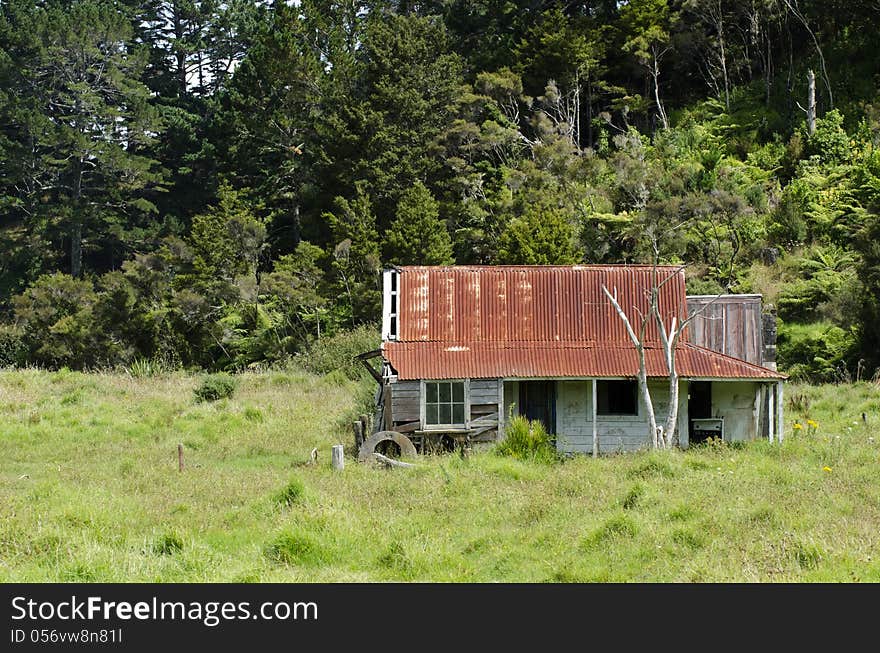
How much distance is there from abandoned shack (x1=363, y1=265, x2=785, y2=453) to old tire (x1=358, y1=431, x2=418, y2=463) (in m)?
0.15

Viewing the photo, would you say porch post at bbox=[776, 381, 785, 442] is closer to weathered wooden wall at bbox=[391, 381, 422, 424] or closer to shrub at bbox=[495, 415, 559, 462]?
shrub at bbox=[495, 415, 559, 462]

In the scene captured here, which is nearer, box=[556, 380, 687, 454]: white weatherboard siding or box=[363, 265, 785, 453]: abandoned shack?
box=[363, 265, 785, 453]: abandoned shack

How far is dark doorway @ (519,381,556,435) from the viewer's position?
22.8 m

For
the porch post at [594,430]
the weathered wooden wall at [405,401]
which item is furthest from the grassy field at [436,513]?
the weathered wooden wall at [405,401]

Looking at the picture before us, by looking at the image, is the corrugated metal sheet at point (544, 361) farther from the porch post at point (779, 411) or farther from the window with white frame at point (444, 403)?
the porch post at point (779, 411)

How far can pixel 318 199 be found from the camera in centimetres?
4856

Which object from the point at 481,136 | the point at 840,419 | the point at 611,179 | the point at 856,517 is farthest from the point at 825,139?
the point at 856,517

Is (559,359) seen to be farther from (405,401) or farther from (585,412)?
(405,401)

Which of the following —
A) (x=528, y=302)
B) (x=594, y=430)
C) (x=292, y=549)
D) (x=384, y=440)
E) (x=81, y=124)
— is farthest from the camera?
(x=81, y=124)

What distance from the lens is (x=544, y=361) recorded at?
22.3 m

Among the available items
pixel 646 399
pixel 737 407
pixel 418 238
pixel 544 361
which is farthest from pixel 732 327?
pixel 418 238

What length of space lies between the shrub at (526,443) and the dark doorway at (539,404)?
77.0 inches

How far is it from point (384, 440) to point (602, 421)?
501cm

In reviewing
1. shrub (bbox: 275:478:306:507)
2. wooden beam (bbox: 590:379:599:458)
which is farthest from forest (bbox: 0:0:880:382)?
shrub (bbox: 275:478:306:507)
